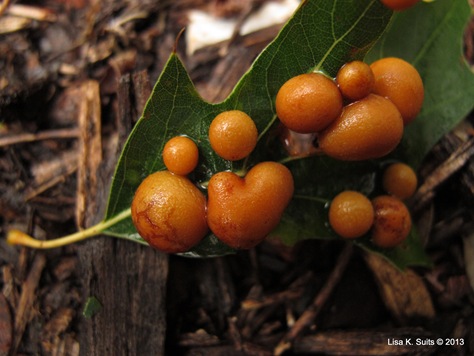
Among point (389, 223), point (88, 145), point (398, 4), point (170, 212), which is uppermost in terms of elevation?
point (398, 4)

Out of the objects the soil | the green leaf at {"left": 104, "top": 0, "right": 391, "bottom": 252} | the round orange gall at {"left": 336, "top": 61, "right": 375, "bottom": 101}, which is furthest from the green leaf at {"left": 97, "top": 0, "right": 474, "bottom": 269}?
the soil

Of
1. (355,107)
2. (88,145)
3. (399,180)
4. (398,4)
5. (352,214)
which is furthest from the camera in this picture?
(88,145)

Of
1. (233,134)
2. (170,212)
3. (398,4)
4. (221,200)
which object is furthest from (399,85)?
(170,212)

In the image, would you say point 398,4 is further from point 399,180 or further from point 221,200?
point 221,200

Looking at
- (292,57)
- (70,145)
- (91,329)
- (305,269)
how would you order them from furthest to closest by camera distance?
(70,145) → (305,269) → (91,329) → (292,57)

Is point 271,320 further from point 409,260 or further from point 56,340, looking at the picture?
point 56,340

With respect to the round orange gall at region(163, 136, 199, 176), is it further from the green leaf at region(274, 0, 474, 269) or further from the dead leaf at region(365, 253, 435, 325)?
the dead leaf at region(365, 253, 435, 325)

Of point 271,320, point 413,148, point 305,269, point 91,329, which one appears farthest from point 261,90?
point 91,329
